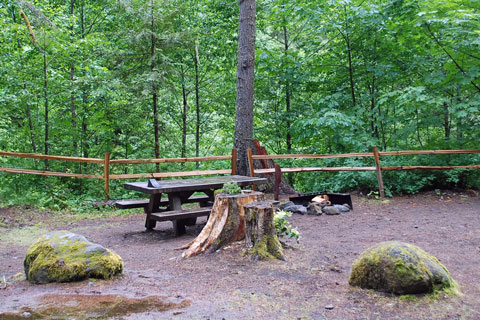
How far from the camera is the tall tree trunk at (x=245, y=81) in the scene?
9570mm

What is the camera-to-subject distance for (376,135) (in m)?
11.9

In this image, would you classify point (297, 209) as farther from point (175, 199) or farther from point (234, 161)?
point (175, 199)

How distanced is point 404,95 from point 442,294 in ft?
21.8

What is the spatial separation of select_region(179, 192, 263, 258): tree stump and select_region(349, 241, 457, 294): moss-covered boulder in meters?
1.78

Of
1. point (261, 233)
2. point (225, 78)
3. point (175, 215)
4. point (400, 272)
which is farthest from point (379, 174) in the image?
point (400, 272)

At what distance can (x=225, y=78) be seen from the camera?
13.5 m

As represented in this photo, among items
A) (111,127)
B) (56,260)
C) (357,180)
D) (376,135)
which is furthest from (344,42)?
(56,260)

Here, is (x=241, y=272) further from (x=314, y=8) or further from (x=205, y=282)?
(x=314, y=8)

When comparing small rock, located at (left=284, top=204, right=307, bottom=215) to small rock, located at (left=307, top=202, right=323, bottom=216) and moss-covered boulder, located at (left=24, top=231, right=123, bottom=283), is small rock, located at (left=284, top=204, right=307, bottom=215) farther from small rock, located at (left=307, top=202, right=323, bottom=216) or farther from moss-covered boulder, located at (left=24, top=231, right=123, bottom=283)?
moss-covered boulder, located at (left=24, top=231, right=123, bottom=283)

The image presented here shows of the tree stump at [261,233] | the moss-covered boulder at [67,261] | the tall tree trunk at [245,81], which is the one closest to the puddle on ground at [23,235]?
the moss-covered boulder at [67,261]

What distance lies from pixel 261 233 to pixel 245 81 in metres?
5.96

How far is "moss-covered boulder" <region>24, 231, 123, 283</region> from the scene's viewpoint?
3.64 metres

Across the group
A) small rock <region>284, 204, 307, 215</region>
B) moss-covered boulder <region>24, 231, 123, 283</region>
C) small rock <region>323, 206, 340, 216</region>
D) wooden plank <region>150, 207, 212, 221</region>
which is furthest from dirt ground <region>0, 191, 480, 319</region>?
small rock <region>284, 204, 307, 215</region>

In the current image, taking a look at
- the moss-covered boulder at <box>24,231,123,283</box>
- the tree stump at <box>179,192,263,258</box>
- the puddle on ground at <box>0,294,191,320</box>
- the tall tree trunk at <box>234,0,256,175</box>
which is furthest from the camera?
the tall tree trunk at <box>234,0,256,175</box>
